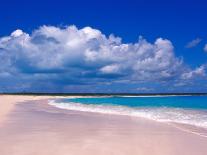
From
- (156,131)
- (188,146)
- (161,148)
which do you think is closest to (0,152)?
(161,148)

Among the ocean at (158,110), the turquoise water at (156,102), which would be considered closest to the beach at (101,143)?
the ocean at (158,110)

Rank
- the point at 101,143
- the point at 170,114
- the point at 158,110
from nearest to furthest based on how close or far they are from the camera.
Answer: the point at 101,143
the point at 170,114
the point at 158,110

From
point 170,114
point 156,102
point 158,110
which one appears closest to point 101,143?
point 170,114

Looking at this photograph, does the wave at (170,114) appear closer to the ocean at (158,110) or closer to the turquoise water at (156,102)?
the ocean at (158,110)

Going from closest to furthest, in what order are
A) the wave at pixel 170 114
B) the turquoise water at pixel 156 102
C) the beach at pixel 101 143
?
the beach at pixel 101 143, the wave at pixel 170 114, the turquoise water at pixel 156 102

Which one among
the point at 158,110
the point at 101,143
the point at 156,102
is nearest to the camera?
the point at 101,143

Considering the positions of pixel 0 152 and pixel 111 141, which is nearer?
pixel 0 152

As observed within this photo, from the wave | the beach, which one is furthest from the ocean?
the beach

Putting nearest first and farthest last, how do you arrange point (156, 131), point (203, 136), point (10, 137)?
point (10, 137), point (203, 136), point (156, 131)

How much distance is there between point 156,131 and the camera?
11156 mm

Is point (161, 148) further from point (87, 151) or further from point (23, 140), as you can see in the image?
point (23, 140)

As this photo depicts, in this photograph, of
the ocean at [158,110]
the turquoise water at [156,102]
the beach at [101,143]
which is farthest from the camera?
the turquoise water at [156,102]

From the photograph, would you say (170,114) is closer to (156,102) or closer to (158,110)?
(158,110)

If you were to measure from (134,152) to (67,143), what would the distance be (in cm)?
194
